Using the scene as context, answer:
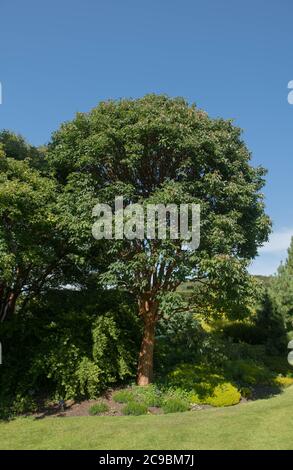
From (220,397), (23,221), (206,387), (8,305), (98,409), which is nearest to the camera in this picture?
(98,409)

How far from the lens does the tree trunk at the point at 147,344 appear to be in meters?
19.1

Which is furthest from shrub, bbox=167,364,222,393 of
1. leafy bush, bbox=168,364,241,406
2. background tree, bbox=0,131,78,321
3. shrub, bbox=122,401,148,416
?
background tree, bbox=0,131,78,321

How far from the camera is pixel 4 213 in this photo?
16312 mm

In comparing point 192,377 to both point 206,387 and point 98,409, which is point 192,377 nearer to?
point 206,387

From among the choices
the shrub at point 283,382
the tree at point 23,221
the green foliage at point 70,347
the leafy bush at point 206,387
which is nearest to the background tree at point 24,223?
the tree at point 23,221

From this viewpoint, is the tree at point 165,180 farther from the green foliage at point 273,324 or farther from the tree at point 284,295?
the green foliage at point 273,324

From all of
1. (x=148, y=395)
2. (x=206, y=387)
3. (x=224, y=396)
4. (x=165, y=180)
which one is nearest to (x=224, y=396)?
(x=224, y=396)

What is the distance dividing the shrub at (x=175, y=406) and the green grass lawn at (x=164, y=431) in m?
0.47

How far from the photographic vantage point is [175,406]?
55.0ft

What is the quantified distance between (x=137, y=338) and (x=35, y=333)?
16.1 ft

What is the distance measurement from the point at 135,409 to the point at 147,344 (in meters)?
3.61

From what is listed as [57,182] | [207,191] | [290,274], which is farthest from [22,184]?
[290,274]

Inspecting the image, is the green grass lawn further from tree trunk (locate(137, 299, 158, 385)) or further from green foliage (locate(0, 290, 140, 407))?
tree trunk (locate(137, 299, 158, 385))

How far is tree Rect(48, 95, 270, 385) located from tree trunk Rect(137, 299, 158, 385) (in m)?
0.04
